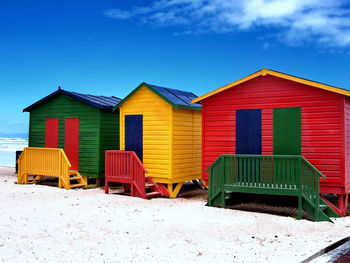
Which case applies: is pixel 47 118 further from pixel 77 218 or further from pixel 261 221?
pixel 261 221

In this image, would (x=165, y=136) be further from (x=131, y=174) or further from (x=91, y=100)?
(x=91, y=100)

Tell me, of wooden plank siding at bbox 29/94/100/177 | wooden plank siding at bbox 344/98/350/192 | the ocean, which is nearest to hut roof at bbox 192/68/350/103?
wooden plank siding at bbox 344/98/350/192

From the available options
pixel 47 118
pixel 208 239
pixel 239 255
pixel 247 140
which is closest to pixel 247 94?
pixel 247 140

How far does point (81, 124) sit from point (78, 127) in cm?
23

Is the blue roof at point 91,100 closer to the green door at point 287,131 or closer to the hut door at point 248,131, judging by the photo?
the hut door at point 248,131

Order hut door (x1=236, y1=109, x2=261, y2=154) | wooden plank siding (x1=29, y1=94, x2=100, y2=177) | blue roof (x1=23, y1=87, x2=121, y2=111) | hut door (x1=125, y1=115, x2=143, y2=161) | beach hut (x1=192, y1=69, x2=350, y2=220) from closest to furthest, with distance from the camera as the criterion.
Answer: beach hut (x1=192, y1=69, x2=350, y2=220) < hut door (x1=236, y1=109, x2=261, y2=154) < hut door (x1=125, y1=115, x2=143, y2=161) < blue roof (x1=23, y1=87, x2=121, y2=111) < wooden plank siding (x1=29, y1=94, x2=100, y2=177)

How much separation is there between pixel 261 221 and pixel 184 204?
319 cm

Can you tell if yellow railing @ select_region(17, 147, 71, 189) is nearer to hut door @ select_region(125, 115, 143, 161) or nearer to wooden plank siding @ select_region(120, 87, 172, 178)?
hut door @ select_region(125, 115, 143, 161)

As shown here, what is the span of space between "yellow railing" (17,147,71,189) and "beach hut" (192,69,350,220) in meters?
6.16

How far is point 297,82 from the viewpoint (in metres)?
11.5

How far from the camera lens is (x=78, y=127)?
16.8 m

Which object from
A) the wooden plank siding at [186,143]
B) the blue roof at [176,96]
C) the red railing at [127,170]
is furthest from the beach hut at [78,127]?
the wooden plank siding at [186,143]

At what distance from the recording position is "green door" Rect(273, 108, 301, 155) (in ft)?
37.8

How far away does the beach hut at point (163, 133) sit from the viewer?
45.4 feet
